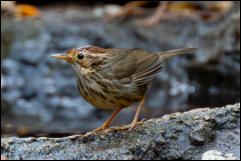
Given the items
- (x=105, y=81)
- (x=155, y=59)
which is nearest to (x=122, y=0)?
(x=155, y=59)

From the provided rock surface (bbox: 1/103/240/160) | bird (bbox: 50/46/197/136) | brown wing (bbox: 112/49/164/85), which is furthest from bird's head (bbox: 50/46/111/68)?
rock surface (bbox: 1/103/240/160)

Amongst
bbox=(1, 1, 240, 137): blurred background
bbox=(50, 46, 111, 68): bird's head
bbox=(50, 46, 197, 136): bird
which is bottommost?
bbox=(1, 1, 240, 137): blurred background

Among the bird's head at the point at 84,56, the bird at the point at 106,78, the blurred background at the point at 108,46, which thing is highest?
the bird's head at the point at 84,56

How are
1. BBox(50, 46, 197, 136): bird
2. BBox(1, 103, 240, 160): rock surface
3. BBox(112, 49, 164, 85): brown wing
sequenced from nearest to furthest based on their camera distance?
BBox(1, 103, 240, 160): rock surface → BBox(50, 46, 197, 136): bird → BBox(112, 49, 164, 85): brown wing

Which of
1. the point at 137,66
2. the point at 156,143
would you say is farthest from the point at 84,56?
the point at 156,143

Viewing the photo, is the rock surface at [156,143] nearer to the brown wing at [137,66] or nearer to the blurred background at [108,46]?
the brown wing at [137,66]

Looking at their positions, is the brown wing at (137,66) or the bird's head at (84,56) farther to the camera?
the brown wing at (137,66)

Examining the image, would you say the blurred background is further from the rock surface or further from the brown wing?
the rock surface

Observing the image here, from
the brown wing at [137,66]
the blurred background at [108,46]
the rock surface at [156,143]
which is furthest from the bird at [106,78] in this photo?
the blurred background at [108,46]

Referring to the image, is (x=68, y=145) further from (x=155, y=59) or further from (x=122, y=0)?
(x=122, y=0)
